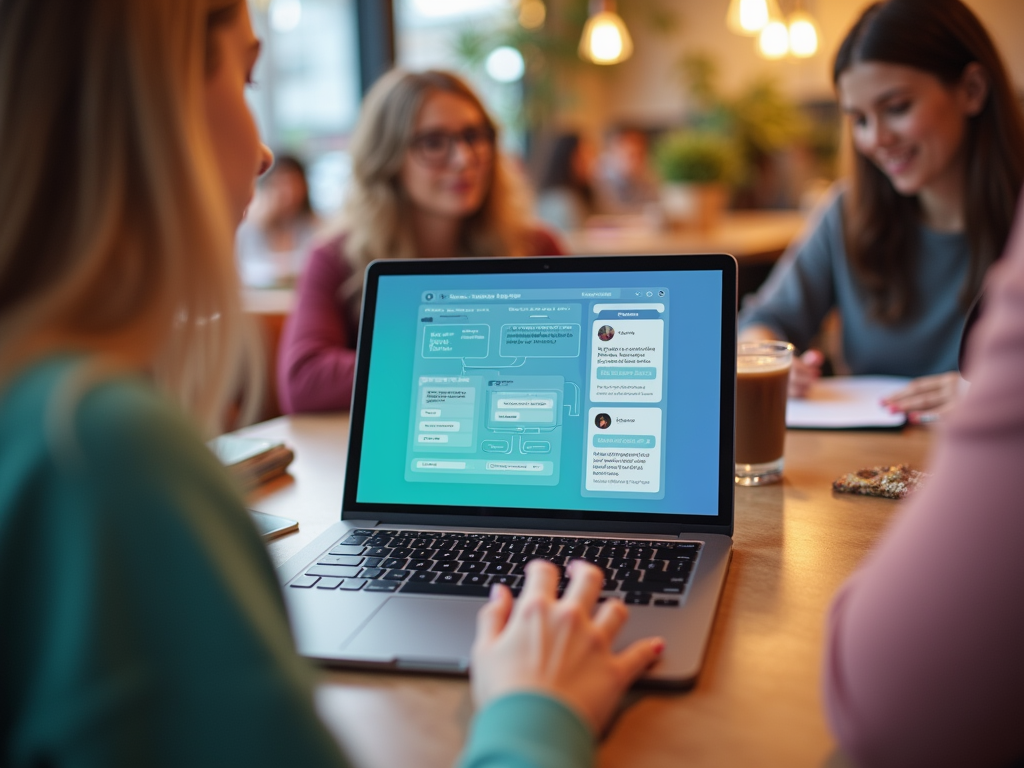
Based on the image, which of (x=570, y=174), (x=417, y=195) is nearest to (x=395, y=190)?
(x=417, y=195)

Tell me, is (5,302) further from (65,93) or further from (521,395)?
(521,395)

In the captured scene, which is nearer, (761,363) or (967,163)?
(761,363)

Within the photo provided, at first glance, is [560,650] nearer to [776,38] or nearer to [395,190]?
[395,190]

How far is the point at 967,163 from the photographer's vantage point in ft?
5.87

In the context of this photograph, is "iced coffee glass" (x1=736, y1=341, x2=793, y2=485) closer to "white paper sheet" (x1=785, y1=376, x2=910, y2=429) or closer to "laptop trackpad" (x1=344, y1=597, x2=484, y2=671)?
"white paper sheet" (x1=785, y1=376, x2=910, y2=429)

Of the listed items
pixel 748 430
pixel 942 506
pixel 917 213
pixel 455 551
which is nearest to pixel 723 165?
pixel 917 213

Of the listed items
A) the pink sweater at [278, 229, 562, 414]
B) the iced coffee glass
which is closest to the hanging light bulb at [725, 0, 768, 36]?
the pink sweater at [278, 229, 562, 414]

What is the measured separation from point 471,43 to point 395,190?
12.2ft

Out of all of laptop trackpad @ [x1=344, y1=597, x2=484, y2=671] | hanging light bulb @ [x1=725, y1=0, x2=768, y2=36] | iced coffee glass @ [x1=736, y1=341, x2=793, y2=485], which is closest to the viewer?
laptop trackpad @ [x1=344, y1=597, x2=484, y2=671]

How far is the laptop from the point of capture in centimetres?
84

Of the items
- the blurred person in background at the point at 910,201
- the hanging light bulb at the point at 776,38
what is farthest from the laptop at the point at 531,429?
the hanging light bulb at the point at 776,38

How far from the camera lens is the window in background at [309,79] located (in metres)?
4.70

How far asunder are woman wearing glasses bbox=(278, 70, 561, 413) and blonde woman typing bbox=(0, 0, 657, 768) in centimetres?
129

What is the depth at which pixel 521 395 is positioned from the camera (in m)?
0.96
